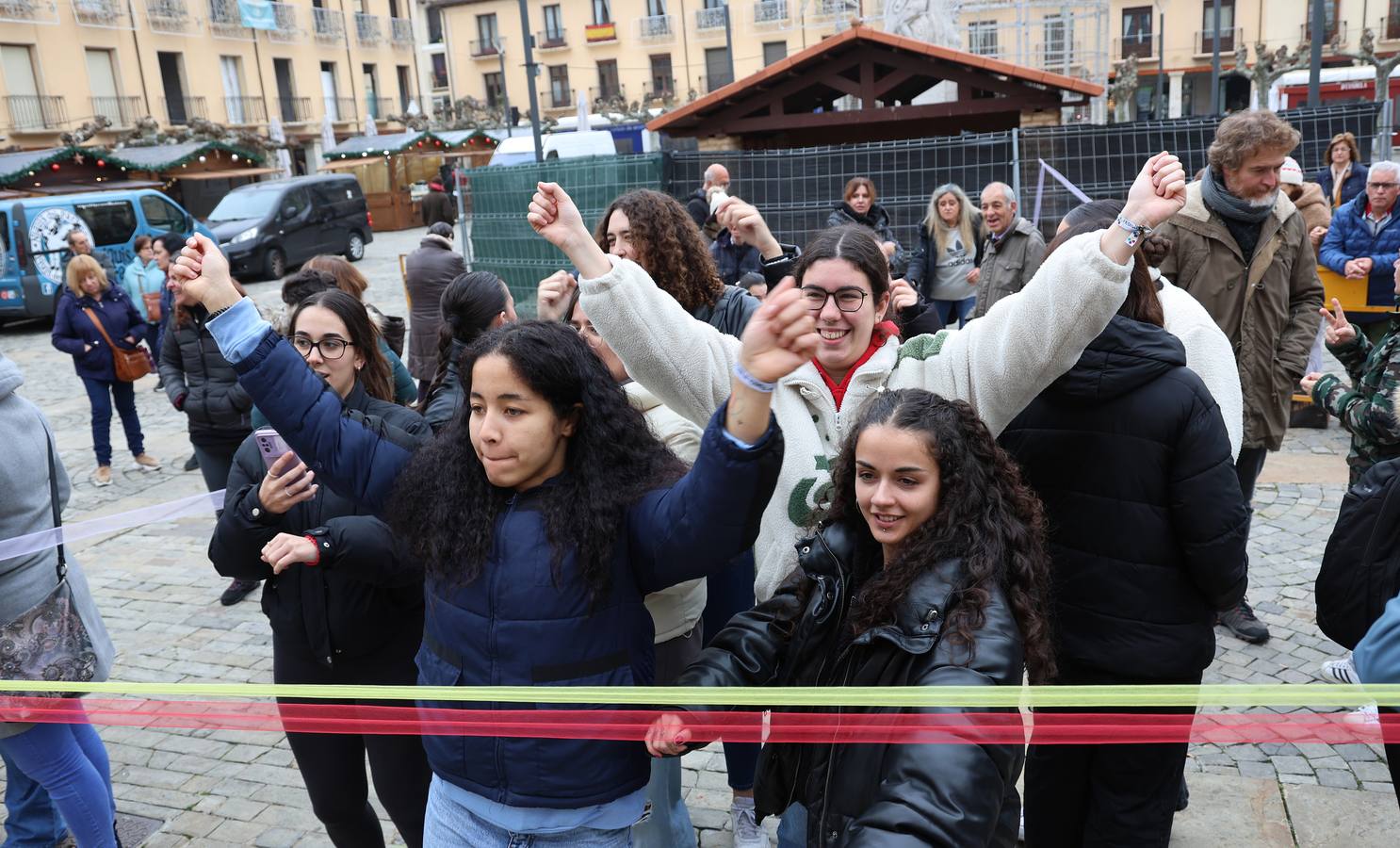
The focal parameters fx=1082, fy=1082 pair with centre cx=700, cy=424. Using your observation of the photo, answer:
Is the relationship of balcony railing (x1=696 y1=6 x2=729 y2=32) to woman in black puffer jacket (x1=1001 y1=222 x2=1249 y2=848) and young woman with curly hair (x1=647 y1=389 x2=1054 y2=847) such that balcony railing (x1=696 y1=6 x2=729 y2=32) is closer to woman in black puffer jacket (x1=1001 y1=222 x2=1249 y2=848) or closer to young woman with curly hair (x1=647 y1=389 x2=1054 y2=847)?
woman in black puffer jacket (x1=1001 y1=222 x2=1249 y2=848)

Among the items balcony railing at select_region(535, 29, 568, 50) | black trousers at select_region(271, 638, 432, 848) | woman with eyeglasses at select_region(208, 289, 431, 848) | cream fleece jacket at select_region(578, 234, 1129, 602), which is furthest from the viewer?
balcony railing at select_region(535, 29, 568, 50)

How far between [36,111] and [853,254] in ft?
130

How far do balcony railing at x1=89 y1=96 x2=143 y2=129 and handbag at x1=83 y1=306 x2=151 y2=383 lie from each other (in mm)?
33520

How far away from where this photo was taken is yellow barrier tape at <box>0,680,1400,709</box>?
193 cm

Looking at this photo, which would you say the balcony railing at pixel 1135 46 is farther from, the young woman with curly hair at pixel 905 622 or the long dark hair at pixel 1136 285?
the young woman with curly hair at pixel 905 622

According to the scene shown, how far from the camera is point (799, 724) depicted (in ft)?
7.13

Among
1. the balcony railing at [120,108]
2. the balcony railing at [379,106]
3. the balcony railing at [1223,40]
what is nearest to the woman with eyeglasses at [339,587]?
the balcony railing at [120,108]

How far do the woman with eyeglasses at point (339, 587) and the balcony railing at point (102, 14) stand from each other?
40.0 metres

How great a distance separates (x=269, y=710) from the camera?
A: 4.11 metres

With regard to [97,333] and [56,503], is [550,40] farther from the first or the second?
[56,503]

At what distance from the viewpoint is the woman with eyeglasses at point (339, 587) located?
2.73m

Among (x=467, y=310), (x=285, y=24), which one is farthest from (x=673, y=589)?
(x=285, y=24)

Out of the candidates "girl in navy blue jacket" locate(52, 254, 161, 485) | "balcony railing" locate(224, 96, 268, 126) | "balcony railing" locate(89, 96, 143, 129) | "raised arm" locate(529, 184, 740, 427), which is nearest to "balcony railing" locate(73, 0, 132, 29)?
"balcony railing" locate(89, 96, 143, 129)

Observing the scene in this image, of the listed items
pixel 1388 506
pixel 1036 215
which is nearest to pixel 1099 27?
pixel 1036 215
